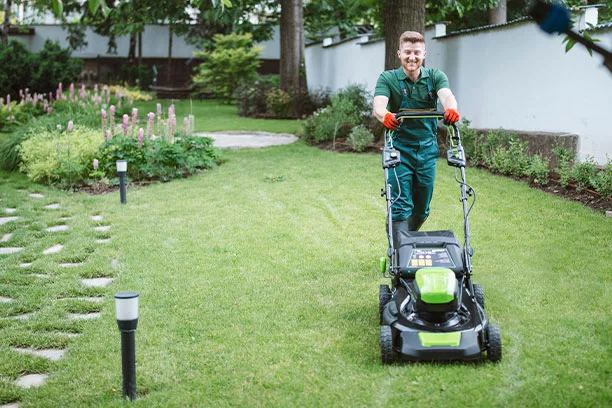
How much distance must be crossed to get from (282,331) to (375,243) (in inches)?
98.2

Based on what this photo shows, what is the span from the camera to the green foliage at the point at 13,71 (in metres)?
19.7

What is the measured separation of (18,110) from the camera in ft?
55.4

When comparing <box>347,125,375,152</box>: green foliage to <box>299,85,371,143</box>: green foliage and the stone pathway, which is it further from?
the stone pathway

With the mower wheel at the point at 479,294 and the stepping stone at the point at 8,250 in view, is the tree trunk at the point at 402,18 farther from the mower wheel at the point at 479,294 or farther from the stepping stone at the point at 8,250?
the mower wheel at the point at 479,294

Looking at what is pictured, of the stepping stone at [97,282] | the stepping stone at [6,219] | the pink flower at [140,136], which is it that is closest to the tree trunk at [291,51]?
the pink flower at [140,136]

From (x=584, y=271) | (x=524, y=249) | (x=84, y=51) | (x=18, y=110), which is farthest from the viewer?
(x=84, y=51)

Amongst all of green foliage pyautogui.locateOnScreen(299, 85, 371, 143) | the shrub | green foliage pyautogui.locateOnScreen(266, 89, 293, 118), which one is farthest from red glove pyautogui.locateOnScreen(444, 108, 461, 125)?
green foliage pyautogui.locateOnScreen(266, 89, 293, 118)

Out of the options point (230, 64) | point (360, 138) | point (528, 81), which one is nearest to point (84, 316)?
point (528, 81)

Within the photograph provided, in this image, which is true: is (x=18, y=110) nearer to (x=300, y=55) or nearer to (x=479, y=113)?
(x=300, y=55)

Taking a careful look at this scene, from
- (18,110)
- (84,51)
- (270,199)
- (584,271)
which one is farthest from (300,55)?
(84,51)

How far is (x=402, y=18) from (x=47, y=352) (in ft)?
30.4

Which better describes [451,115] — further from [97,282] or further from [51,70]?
[51,70]

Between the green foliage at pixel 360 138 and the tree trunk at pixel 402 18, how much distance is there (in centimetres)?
136

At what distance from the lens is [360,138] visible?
43.2 feet
